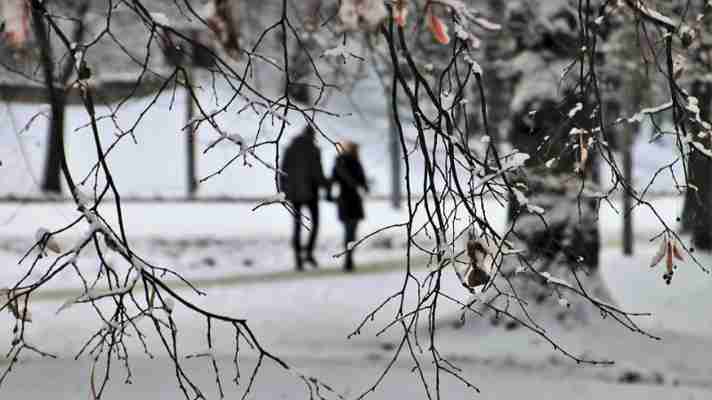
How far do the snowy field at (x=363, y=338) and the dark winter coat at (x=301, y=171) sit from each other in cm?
96

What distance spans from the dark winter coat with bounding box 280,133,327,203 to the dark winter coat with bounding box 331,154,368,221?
24 cm

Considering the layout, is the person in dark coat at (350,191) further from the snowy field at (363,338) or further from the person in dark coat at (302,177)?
the snowy field at (363,338)

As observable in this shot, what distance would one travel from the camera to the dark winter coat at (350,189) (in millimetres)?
12016

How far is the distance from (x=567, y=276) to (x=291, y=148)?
4.67 meters

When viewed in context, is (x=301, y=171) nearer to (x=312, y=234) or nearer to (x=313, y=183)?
(x=313, y=183)

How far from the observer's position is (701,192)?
196 inches

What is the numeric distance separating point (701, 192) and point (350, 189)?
7.44 metres

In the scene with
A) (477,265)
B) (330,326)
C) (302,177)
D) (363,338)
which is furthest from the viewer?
(302,177)

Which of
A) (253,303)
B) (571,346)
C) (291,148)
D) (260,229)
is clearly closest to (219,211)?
(260,229)

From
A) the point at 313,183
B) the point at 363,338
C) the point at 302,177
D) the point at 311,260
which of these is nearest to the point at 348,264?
the point at 311,260

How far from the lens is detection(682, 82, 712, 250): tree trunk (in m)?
3.92

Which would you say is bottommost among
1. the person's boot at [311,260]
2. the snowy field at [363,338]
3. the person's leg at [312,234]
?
the snowy field at [363,338]

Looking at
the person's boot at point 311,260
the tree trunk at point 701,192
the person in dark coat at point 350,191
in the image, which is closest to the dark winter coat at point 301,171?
the person in dark coat at point 350,191

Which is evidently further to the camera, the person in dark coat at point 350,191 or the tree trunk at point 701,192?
the person in dark coat at point 350,191
